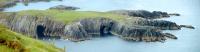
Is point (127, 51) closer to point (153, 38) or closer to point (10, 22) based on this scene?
point (153, 38)

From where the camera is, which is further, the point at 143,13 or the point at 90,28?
the point at 143,13

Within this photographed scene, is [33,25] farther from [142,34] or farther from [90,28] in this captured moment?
[142,34]

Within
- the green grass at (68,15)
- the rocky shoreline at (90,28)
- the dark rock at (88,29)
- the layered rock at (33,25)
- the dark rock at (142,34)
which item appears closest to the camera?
the dark rock at (142,34)

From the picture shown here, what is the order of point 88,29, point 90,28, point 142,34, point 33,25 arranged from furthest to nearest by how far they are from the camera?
point 33,25, point 90,28, point 88,29, point 142,34

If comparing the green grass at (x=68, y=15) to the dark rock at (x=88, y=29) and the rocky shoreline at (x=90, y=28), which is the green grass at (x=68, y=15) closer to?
the rocky shoreline at (x=90, y=28)

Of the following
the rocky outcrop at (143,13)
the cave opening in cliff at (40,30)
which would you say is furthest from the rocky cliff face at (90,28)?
the rocky outcrop at (143,13)

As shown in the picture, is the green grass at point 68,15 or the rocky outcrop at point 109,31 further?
the green grass at point 68,15

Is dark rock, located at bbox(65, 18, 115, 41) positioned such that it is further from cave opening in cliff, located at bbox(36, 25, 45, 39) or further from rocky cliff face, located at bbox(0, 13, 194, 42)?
cave opening in cliff, located at bbox(36, 25, 45, 39)

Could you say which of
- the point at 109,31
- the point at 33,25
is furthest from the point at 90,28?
the point at 33,25

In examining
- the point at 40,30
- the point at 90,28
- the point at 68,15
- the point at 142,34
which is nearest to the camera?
the point at 142,34
